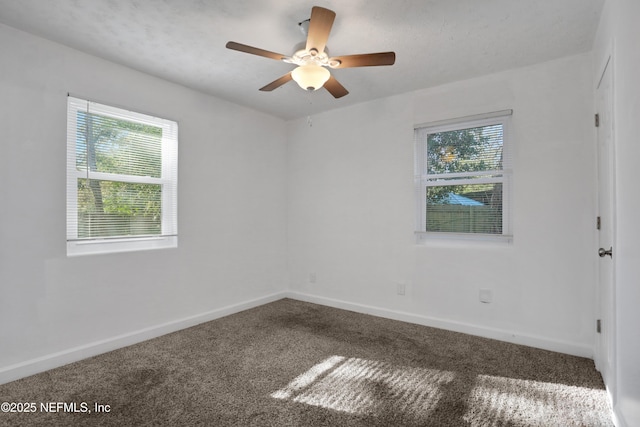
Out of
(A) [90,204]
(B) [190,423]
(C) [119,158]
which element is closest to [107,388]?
(B) [190,423]

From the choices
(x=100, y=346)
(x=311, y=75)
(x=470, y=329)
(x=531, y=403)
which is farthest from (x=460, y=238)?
(x=100, y=346)

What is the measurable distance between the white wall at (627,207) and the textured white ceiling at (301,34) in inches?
23.0

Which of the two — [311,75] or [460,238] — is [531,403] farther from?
[311,75]

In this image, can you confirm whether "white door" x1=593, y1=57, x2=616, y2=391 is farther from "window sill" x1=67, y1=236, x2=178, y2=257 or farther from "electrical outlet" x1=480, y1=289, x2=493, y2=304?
"window sill" x1=67, y1=236, x2=178, y2=257

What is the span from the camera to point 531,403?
6.57 feet

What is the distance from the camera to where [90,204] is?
2.79m

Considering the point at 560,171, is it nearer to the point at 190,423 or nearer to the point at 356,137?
the point at 356,137

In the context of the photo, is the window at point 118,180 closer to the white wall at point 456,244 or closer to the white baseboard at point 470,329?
the white wall at point 456,244

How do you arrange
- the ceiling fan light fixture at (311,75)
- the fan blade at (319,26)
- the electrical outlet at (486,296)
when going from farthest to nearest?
the electrical outlet at (486,296) → the ceiling fan light fixture at (311,75) → the fan blade at (319,26)

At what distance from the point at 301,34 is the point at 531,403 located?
278cm

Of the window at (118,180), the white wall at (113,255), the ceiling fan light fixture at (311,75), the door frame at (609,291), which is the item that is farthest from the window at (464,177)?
the window at (118,180)

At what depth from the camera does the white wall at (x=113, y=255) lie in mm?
2330

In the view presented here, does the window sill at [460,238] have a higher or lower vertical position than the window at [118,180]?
lower

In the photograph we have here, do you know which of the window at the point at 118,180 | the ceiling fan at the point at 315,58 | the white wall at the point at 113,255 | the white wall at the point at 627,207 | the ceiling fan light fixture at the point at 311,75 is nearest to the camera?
the white wall at the point at 627,207
